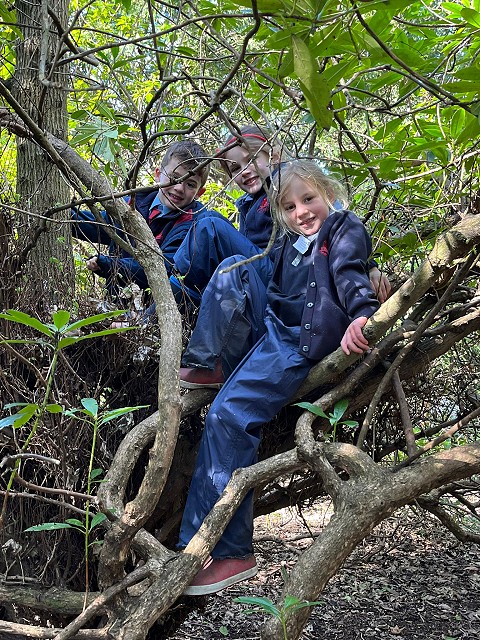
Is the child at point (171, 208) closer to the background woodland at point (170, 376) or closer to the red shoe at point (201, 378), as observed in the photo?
the background woodland at point (170, 376)

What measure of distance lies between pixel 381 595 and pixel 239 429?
249cm

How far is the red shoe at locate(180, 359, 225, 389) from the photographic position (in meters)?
2.62

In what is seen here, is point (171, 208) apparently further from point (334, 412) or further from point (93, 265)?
point (334, 412)

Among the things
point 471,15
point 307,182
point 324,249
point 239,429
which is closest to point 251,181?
point 307,182

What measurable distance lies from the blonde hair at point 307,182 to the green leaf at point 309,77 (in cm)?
126

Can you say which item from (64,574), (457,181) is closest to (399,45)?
(457,181)

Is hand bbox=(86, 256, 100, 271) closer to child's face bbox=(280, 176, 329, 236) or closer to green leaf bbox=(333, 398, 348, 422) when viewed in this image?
child's face bbox=(280, 176, 329, 236)

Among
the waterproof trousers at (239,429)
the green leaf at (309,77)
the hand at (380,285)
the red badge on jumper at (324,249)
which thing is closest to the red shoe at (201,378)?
the waterproof trousers at (239,429)

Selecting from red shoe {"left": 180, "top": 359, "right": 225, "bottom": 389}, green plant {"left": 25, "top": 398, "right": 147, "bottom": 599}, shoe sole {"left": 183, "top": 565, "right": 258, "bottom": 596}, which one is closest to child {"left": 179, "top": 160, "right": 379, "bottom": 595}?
shoe sole {"left": 183, "top": 565, "right": 258, "bottom": 596}

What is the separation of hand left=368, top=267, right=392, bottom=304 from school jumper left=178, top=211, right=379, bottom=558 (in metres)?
0.16

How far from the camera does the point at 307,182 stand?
2.83m

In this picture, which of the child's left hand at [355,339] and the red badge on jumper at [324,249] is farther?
the red badge on jumper at [324,249]

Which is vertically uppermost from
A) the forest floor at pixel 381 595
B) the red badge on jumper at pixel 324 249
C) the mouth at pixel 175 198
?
the mouth at pixel 175 198

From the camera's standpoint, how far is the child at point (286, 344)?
7.71ft
